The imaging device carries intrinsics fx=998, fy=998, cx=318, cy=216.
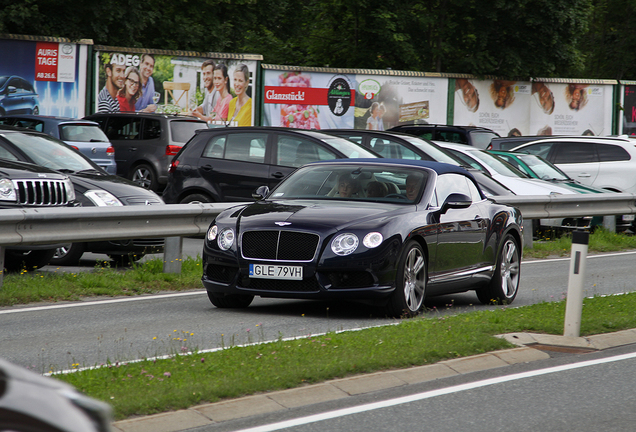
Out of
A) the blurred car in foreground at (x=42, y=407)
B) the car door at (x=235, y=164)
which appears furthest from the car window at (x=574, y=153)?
the blurred car in foreground at (x=42, y=407)

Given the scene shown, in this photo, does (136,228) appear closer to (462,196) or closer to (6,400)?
(462,196)

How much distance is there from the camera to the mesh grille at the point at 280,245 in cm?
863

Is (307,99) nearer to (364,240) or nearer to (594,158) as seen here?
(594,158)

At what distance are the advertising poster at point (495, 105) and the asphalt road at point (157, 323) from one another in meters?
26.5

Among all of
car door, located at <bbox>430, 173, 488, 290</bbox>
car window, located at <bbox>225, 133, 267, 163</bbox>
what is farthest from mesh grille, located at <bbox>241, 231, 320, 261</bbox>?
car window, located at <bbox>225, 133, 267, 163</bbox>

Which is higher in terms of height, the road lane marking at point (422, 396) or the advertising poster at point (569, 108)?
the advertising poster at point (569, 108)

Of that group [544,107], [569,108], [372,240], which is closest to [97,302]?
[372,240]

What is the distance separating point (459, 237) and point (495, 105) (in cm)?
2997

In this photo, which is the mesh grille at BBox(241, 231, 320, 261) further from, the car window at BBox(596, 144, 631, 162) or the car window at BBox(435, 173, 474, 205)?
the car window at BBox(596, 144, 631, 162)

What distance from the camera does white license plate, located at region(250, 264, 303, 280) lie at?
8617 millimetres

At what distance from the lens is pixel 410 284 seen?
8.98 meters

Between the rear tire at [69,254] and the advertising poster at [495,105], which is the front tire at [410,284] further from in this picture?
the advertising poster at [495,105]

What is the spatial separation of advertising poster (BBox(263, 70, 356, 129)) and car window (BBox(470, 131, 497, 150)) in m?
8.61

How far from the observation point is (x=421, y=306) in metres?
9.61
